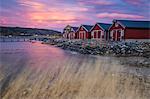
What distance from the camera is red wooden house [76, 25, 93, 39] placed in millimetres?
35850

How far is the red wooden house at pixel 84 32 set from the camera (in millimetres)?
35850

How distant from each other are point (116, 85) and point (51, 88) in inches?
73.7

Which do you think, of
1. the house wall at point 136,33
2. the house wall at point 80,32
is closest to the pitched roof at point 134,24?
the house wall at point 136,33

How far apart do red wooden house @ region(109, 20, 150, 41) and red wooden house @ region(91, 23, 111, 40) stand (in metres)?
2.14

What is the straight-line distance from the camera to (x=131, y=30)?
94.8ft

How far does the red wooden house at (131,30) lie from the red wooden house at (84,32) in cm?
605

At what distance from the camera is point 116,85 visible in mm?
7363

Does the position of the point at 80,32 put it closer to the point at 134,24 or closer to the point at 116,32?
the point at 116,32

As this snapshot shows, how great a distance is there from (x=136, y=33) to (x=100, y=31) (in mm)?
5441

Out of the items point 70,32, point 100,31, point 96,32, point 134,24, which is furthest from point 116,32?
point 70,32

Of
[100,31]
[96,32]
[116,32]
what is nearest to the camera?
[116,32]

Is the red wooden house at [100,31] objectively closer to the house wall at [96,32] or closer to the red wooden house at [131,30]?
the house wall at [96,32]

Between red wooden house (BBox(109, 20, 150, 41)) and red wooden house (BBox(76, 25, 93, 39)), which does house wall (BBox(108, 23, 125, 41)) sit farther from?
red wooden house (BBox(76, 25, 93, 39))

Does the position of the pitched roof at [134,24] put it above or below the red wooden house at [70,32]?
above
